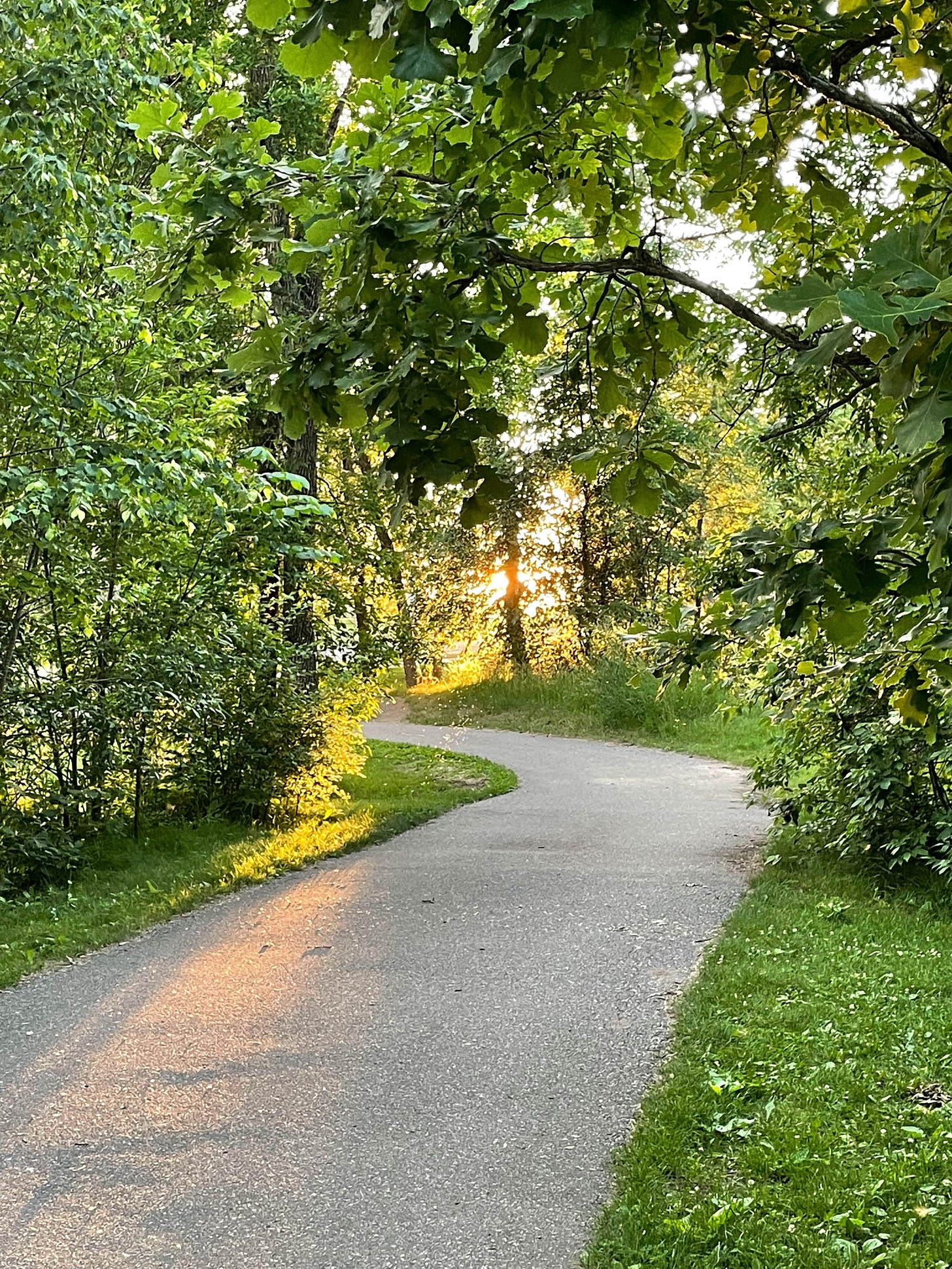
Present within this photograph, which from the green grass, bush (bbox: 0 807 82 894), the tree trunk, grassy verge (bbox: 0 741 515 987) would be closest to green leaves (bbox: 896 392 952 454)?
grassy verge (bbox: 0 741 515 987)

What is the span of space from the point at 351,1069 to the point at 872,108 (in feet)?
13.1

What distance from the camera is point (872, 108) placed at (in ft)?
6.89

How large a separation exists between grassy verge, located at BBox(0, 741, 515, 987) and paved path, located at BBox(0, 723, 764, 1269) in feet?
0.71

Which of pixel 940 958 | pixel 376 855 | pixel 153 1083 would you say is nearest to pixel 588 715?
pixel 376 855

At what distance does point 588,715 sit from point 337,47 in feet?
55.0

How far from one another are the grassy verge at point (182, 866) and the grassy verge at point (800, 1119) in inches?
141

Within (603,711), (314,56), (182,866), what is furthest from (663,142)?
(603,711)

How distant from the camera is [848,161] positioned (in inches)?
206

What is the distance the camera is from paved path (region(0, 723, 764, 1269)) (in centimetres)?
329

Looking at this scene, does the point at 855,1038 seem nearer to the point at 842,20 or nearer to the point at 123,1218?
the point at 123,1218

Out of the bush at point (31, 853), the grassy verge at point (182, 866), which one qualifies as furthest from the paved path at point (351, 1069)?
the bush at point (31, 853)

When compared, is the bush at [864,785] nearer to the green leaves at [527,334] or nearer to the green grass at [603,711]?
the green leaves at [527,334]

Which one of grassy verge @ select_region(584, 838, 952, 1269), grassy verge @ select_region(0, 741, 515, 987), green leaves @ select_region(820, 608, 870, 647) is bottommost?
grassy verge @ select_region(584, 838, 952, 1269)

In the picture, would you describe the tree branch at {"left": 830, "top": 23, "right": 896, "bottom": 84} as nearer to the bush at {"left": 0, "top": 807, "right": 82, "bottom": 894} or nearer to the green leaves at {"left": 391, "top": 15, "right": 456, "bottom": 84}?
the green leaves at {"left": 391, "top": 15, "right": 456, "bottom": 84}
